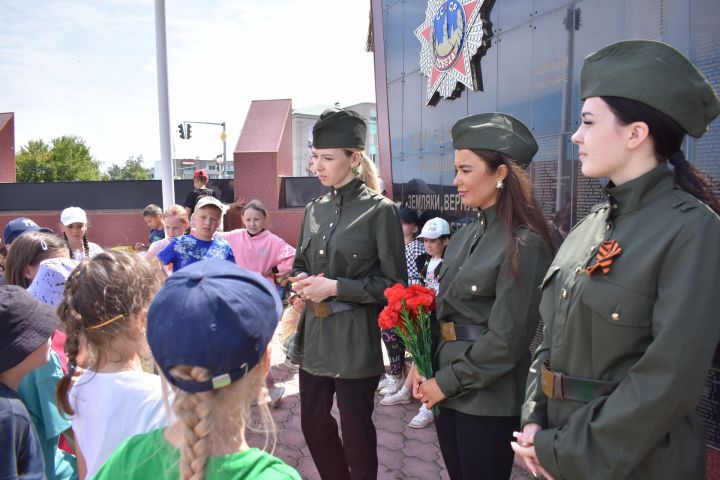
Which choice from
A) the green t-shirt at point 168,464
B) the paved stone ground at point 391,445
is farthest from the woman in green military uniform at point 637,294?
the paved stone ground at point 391,445

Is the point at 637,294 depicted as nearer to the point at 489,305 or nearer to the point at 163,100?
the point at 489,305

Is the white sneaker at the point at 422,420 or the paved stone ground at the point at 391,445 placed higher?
the white sneaker at the point at 422,420

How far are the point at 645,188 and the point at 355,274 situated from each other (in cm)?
149

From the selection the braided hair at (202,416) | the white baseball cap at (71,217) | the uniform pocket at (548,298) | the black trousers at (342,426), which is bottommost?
the black trousers at (342,426)

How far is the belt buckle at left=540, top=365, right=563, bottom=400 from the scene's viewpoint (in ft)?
4.87

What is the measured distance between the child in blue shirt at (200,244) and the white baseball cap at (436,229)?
5.26ft

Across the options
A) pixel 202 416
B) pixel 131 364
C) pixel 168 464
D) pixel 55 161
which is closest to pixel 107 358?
pixel 131 364

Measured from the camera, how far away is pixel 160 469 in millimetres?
1064

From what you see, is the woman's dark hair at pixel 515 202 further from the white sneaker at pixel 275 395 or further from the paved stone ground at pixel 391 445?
the white sneaker at pixel 275 395

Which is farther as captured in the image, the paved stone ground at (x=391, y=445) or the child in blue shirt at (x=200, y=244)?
the child in blue shirt at (x=200, y=244)

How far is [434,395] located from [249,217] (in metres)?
3.21

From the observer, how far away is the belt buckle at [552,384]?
4.87 ft

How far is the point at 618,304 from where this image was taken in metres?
1.34

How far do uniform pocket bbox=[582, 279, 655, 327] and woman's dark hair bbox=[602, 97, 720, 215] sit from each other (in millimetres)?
327
